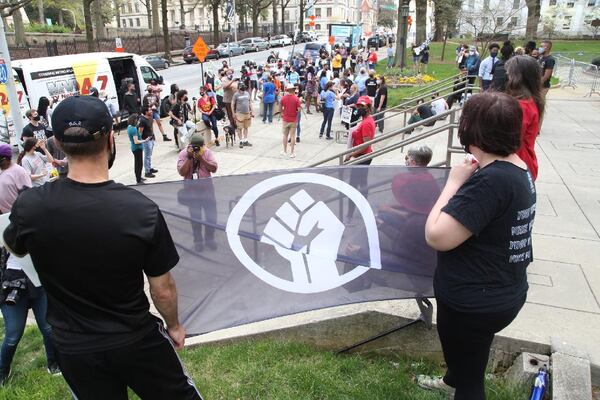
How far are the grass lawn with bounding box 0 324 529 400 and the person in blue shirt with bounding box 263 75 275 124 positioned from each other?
543 inches

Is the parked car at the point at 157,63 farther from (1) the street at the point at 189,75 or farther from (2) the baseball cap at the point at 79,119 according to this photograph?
(2) the baseball cap at the point at 79,119

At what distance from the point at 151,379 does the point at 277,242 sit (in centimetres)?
122

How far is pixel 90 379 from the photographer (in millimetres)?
2008

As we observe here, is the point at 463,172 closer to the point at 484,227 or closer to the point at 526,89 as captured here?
the point at 484,227

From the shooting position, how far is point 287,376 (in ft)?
10.8

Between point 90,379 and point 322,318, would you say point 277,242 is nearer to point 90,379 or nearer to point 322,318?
point 322,318

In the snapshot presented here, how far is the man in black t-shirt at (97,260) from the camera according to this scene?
183cm

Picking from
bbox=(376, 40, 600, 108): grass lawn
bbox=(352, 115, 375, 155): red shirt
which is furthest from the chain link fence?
bbox=(352, 115, 375, 155): red shirt

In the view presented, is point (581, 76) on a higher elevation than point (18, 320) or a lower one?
higher

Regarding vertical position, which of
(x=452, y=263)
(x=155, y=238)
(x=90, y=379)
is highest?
(x=155, y=238)

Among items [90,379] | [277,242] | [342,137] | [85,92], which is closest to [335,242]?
[277,242]

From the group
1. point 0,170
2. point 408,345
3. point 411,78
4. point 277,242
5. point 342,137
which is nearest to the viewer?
point 277,242

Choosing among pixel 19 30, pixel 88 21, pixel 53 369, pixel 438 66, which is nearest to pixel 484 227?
pixel 53 369

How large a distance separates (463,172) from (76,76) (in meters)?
15.8
